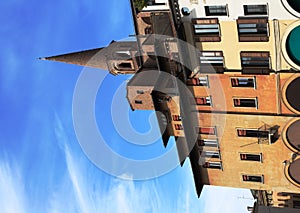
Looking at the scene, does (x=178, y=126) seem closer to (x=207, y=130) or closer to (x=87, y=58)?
(x=207, y=130)

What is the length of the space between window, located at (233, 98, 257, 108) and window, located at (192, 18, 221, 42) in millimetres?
4932

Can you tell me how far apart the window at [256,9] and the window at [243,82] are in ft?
16.0

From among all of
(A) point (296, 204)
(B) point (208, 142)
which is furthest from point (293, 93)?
(A) point (296, 204)

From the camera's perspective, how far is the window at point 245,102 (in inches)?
1103

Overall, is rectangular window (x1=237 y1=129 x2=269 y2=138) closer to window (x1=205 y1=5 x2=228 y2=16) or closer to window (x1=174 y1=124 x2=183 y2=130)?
window (x1=174 y1=124 x2=183 y2=130)

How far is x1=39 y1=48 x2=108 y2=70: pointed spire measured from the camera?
43.0 meters

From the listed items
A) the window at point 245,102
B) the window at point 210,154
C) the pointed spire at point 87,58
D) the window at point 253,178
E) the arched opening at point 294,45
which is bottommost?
the window at point 253,178

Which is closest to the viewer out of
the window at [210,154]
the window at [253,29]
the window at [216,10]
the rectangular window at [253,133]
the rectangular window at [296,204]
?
the window at [253,29]

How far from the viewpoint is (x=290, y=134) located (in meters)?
28.4

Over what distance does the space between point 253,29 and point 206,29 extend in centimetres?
286

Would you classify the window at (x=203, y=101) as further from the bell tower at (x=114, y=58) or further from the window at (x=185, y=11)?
the bell tower at (x=114, y=58)

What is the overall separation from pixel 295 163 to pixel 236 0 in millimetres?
12772

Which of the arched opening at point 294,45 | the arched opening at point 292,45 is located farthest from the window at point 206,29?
the arched opening at point 294,45

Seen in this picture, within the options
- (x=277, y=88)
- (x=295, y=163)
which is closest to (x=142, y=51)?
(x=277, y=88)
